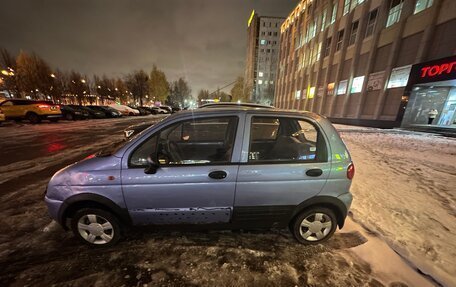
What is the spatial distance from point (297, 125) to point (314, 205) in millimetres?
1389

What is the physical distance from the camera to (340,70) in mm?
25578

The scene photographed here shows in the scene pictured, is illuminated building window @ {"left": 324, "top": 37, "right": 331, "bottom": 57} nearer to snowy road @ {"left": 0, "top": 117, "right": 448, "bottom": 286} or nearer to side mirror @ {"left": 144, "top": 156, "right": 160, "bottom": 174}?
snowy road @ {"left": 0, "top": 117, "right": 448, "bottom": 286}

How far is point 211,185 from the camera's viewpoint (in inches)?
98.8

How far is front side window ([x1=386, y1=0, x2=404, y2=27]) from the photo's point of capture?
18.3 m

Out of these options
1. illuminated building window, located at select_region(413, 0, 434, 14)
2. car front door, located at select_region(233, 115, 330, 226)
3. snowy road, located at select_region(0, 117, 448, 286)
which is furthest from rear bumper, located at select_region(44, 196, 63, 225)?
illuminated building window, located at select_region(413, 0, 434, 14)

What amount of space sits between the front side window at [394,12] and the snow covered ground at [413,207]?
18.6 metres

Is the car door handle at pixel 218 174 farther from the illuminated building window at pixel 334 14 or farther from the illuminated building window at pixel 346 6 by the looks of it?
the illuminated building window at pixel 334 14

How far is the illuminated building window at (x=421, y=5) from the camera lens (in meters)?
15.8

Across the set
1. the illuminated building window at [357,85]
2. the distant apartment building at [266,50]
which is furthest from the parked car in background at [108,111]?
the distant apartment building at [266,50]

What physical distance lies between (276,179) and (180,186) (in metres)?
1.25

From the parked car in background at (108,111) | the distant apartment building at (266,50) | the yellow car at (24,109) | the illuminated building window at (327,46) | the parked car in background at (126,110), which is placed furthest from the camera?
the distant apartment building at (266,50)

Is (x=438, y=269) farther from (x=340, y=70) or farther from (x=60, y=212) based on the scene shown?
(x=340, y=70)

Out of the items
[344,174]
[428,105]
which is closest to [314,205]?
[344,174]

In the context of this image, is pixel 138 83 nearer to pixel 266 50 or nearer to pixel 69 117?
pixel 69 117
